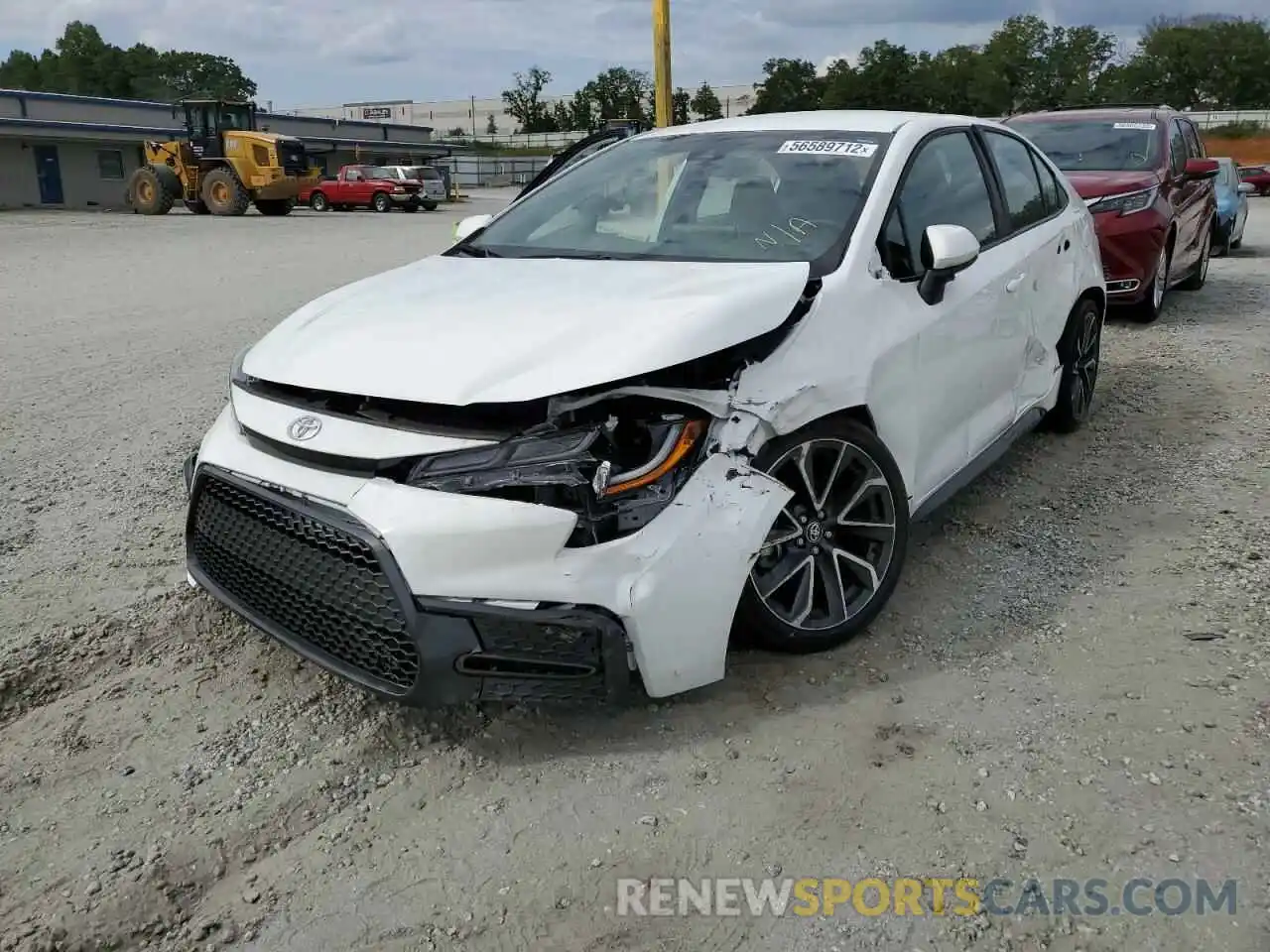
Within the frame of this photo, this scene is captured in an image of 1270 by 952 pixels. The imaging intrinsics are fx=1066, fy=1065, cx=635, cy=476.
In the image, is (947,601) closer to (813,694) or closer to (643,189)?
(813,694)

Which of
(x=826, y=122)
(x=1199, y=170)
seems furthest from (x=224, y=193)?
(x=826, y=122)

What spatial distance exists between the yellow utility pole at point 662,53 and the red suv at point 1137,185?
319 cm

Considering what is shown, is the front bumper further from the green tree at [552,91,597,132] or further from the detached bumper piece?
the green tree at [552,91,597,132]

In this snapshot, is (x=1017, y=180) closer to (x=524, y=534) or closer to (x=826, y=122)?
(x=826, y=122)

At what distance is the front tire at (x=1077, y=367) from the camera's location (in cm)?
534

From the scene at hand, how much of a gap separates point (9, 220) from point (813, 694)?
30961 millimetres

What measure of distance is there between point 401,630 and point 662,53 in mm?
8458

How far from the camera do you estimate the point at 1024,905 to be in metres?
2.32

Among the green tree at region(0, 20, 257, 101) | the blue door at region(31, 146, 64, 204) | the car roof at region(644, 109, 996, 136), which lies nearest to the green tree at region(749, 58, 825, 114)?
the green tree at region(0, 20, 257, 101)

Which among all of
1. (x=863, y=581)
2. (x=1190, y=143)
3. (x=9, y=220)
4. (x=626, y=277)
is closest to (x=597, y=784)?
(x=863, y=581)

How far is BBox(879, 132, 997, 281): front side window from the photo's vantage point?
3.66 m

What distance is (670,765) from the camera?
282cm

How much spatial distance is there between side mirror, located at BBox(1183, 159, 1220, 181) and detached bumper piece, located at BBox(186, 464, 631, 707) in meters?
8.38

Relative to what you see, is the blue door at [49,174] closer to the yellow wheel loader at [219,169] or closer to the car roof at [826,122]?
the yellow wheel loader at [219,169]
